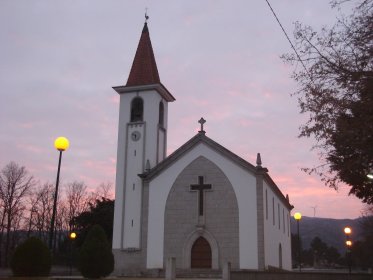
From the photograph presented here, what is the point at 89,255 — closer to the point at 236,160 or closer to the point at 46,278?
the point at 46,278

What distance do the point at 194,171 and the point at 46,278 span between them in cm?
1827

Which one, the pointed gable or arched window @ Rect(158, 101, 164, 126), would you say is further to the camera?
arched window @ Rect(158, 101, 164, 126)

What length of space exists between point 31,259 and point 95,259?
7.07m

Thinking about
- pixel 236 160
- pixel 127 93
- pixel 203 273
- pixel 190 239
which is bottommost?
pixel 203 273

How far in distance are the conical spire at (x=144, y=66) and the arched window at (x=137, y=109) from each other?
139 cm

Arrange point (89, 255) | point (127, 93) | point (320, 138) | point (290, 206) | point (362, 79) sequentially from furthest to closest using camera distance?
point (290, 206) < point (127, 93) < point (89, 255) < point (320, 138) < point (362, 79)

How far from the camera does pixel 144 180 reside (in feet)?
119

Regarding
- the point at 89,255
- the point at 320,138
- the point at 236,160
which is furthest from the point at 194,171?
the point at 320,138

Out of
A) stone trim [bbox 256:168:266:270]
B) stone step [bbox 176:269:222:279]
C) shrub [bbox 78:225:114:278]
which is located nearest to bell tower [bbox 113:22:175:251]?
stone step [bbox 176:269:222:279]

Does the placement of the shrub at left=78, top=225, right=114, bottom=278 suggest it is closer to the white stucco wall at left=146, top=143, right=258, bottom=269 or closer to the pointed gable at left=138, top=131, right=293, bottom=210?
the white stucco wall at left=146, top=143, right=258, bottom=269

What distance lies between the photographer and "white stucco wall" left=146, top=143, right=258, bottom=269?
32.8 m

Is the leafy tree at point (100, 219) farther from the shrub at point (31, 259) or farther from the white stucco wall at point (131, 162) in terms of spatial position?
the shrub at point (31, 259)

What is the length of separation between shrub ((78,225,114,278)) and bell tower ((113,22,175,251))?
9.44 meters

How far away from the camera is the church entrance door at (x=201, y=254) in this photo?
33625mm
